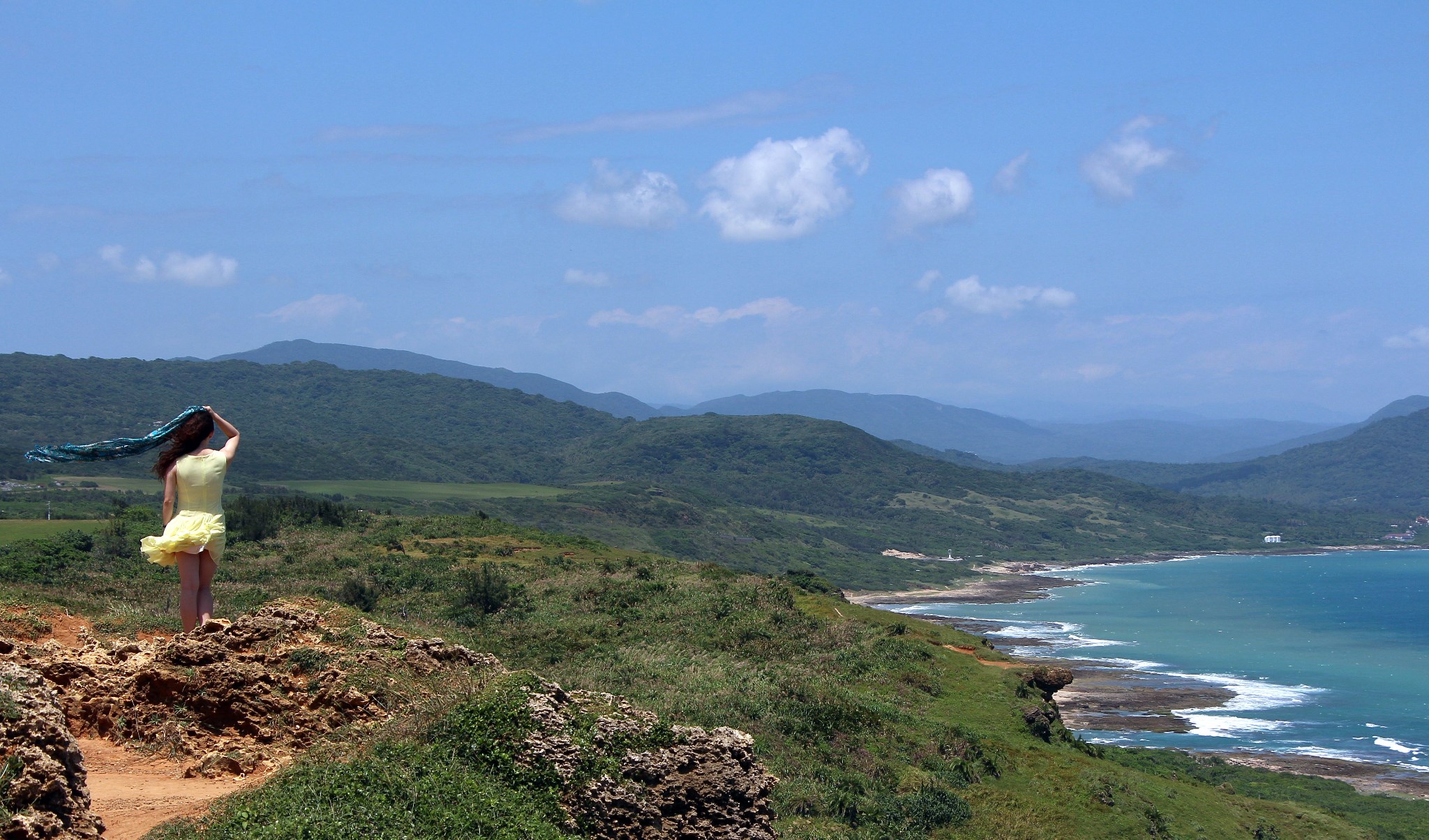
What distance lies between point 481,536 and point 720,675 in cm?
2237

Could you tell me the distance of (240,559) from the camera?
95.8 feet

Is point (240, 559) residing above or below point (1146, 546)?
above

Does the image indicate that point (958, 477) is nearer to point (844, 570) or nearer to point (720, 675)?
point (844, 570)

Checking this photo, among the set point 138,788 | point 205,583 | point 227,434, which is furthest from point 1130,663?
point 138,788

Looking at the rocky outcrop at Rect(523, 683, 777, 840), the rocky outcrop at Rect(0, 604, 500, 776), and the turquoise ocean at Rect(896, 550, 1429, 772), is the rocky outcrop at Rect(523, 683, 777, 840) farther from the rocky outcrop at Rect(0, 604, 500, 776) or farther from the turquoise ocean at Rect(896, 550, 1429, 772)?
the turquoise ocean at Rect(896, 550, 1429, 772)

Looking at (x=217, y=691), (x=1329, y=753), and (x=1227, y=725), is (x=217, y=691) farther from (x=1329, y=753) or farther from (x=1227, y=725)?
(x=1227, y=725)

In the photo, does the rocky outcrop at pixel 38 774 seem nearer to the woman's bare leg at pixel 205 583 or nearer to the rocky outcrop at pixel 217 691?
the rocky outcrop at pixel 217 691

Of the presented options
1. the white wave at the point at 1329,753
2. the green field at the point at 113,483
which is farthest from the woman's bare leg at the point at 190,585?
the green field at the point at 113,483

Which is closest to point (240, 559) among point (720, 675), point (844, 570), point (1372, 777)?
point (720, 675)

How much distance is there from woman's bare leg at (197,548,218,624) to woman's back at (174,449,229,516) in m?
0.43

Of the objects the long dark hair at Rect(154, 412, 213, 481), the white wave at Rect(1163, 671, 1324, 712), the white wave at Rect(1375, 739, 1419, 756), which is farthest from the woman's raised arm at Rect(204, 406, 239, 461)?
the white wave at Rect(1163, 671, 1324, 712)

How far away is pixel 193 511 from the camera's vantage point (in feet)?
29.9

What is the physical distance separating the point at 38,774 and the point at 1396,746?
5368 cm

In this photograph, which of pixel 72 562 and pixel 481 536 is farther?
pixel 481 536
